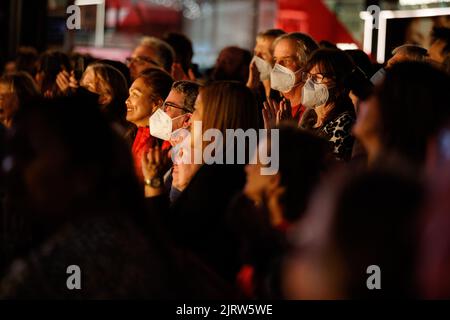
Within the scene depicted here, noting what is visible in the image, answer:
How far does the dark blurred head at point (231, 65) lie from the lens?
24.3 feet

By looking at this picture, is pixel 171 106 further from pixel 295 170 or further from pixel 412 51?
pixel 295 170

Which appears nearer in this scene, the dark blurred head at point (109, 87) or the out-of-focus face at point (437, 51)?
the dark blurred head at point (109, 87)

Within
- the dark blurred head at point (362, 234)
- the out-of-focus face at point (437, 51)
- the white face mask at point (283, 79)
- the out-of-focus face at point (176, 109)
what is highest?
the out-of-focus face at point (437, 51)

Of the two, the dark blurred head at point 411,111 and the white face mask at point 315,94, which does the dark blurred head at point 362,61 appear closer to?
the white face mask at point 315,94

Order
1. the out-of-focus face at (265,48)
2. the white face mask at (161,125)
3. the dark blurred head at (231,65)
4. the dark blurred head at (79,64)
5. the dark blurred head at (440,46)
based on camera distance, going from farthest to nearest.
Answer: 1. the dark blurred head at (231,65)
2. the dark blurred head at (79,64)
3. the out-of-focus face at (265,48)
4. the dark blurred head at (440,46)
5. the white face mask at (161,125)

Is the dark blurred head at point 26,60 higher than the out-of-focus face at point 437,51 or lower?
higher

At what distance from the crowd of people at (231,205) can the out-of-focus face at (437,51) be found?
5.94 ft

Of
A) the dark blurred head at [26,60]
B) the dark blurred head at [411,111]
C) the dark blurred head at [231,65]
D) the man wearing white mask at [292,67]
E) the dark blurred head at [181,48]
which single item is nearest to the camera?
the dark blurred head at [411,111]

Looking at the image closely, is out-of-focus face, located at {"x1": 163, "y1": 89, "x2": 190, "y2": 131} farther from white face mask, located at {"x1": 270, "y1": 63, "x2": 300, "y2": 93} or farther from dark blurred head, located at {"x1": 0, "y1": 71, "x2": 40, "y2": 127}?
dark blurred head, located at {"x1": 0, "y1": 71, "x2": 40, "y2": 127}

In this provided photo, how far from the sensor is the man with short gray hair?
7320 millimetres

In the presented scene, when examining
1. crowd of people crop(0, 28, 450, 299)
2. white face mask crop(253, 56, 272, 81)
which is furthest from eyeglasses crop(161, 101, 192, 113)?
white face mask crop(253, 56, 272, 81)

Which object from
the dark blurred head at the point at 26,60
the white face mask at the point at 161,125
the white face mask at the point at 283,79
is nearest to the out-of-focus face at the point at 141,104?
the white face mask at the point at 161,125

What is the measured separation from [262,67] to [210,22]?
17817 millimetres

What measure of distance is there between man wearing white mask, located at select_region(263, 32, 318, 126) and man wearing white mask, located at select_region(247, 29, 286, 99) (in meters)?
0.76
